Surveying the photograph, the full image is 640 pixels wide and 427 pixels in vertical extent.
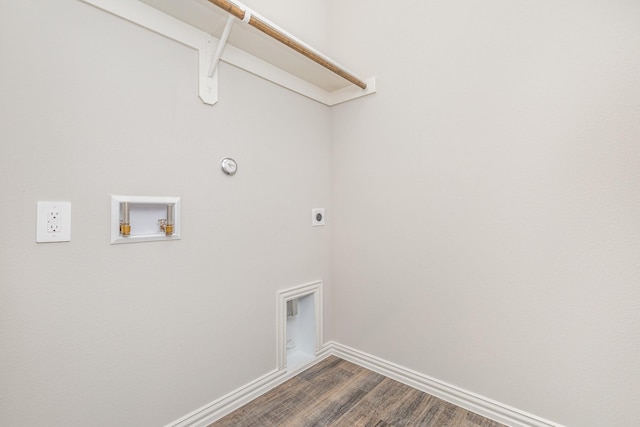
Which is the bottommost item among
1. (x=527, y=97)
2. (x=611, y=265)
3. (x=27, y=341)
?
(x=27, y=341)

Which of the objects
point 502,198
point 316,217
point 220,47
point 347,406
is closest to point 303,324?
point 347,406

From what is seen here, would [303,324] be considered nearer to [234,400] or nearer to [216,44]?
[234,400]

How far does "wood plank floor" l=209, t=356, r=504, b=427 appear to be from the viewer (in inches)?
55.0

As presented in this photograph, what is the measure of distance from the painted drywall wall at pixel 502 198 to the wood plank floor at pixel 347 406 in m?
0.16

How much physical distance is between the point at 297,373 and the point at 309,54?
1.88 meters

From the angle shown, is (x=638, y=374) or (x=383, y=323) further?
(x=383, y=323)

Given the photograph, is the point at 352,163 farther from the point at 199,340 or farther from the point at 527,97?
the point at 199,340

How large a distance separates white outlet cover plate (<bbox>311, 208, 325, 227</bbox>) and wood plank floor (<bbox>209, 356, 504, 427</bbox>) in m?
0.97

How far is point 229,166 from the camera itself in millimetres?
1471

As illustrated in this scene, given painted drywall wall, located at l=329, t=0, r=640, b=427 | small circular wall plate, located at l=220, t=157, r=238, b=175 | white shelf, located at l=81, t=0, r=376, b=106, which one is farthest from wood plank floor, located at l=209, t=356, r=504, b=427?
white shelf, located at l=81, t=0, r=376, b=106

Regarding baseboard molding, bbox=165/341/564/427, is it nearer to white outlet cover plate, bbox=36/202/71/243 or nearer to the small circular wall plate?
white outlet cover plate, bbox=36/202/71/243

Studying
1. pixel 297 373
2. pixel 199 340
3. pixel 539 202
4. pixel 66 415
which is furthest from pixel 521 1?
pixel 66 415

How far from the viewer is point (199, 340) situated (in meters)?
1.37

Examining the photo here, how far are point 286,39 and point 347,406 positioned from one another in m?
1.90
